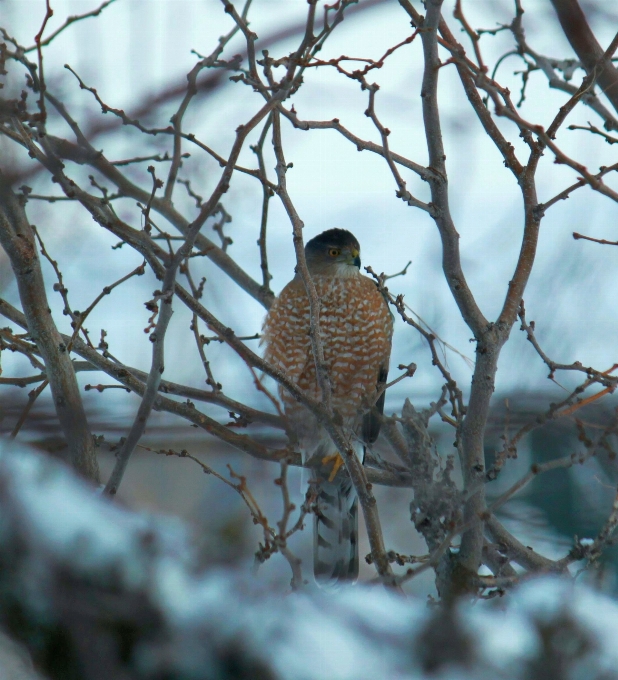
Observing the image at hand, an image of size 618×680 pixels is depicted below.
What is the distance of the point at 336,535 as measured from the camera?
5.05 meters

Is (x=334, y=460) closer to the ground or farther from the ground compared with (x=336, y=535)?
farther from the ground

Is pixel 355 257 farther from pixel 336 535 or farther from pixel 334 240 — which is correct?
pixel 336 535

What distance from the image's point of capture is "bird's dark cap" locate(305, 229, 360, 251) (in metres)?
5.37

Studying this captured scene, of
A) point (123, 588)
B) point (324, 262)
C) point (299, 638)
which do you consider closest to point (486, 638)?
point (299, 638)

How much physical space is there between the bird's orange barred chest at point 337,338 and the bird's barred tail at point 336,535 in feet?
1.88

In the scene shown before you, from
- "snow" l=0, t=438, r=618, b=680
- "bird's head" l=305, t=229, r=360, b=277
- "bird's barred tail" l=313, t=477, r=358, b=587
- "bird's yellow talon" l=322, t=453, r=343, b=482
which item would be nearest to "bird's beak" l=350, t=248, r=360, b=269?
"bird's head" l=305, t=229, r=360, b=277

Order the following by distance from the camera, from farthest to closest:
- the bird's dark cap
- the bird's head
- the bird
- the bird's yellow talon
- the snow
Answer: the bird's dark cap, the bird's head, the bird, the bird's yellow talon, the snow

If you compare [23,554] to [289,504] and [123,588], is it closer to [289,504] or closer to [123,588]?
[123,588]

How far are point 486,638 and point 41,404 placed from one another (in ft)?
7.19

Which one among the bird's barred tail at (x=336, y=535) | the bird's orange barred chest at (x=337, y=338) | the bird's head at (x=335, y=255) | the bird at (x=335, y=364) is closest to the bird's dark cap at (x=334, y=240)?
the bird's head at (x=335, y=255)

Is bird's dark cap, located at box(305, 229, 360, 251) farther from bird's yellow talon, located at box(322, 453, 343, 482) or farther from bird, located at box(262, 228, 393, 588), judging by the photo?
bird's yellow talon, located at box(322, 453, 343, 482)

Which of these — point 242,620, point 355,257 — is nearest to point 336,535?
point 355,257

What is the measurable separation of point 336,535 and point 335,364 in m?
1.12

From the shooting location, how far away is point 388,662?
1.08 m
